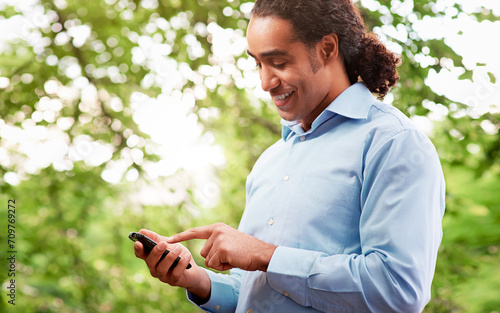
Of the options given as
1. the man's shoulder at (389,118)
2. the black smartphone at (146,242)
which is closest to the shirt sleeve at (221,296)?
the black smartphone at (146,242)

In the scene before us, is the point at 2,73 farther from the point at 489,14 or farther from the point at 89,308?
the point at 489,14

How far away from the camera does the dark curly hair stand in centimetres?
146

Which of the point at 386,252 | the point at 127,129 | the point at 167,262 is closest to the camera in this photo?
the point at 386,252

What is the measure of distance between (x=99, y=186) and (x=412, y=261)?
13.2 feet

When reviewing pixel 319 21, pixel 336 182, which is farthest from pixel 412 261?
pixel 319 21

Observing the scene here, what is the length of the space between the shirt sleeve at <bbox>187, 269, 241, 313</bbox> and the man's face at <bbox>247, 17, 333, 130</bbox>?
576 mm

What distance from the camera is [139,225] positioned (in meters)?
4.87

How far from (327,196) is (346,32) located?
528mm

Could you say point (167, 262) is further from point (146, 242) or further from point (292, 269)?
point (292, 269)

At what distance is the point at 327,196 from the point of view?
52.4 inches

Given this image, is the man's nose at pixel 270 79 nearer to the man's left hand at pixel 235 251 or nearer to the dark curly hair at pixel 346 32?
the dark curly hair at pixel 346 32

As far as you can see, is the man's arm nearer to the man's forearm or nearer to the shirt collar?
the shirt collar

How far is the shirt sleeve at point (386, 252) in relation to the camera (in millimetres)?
1185

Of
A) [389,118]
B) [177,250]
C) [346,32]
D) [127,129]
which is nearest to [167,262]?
[177,250]
